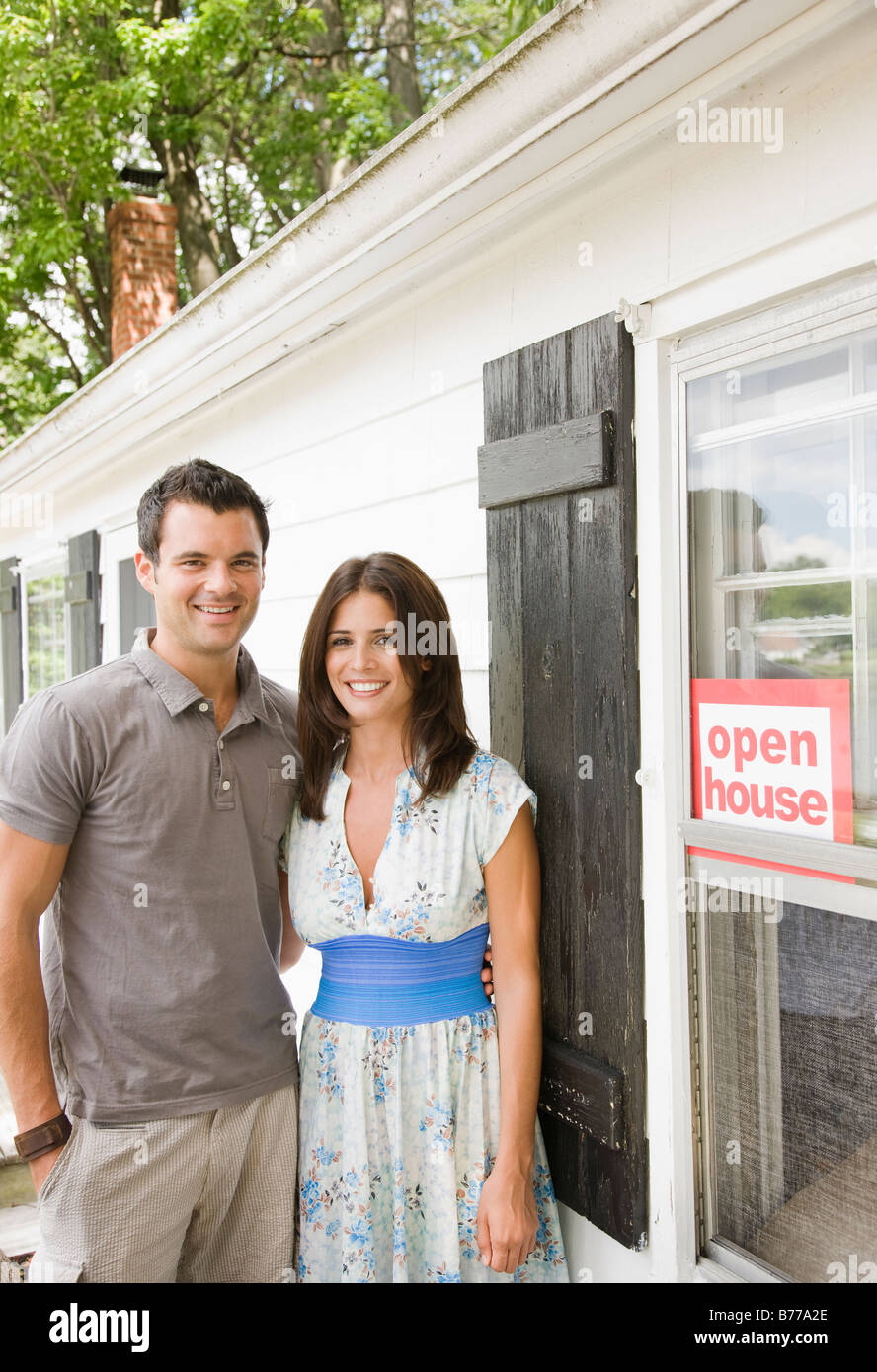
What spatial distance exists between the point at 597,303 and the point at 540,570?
53 centimetres

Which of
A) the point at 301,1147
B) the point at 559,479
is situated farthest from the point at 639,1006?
the point at 559,479

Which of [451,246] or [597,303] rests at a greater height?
[451,246]

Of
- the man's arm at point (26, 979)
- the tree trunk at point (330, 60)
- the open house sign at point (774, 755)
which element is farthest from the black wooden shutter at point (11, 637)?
the open house sign at point (774, 755)

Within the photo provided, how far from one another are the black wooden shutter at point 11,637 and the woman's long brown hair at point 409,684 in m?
5.92

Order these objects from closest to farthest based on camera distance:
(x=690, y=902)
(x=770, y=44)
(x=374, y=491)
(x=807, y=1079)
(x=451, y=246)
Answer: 1. (x=770, y=44)
2. (x=807, y=1079)
3. (x=690, y=902)
4. (x=451, y=246)
5. (x=374, y=491)

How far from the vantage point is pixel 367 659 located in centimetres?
205

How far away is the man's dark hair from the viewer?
6.63 ft

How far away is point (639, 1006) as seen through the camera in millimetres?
1951

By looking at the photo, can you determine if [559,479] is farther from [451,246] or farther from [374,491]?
[374,491]

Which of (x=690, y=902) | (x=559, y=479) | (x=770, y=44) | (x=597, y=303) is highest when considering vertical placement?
(x=770, y=44)

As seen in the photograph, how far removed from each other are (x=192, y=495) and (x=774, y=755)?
1.15 meters

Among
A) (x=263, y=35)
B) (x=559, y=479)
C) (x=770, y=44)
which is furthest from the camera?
(x=263, y=35)

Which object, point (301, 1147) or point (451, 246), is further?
point (451, 246)

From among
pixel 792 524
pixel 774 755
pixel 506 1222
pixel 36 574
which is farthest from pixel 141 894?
pixel 36 574
